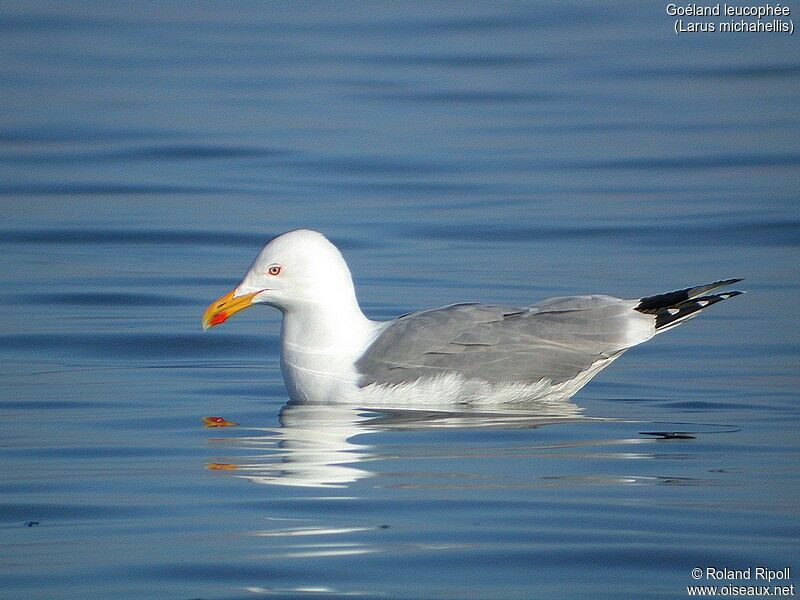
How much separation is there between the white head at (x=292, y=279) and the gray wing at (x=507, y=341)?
405mm

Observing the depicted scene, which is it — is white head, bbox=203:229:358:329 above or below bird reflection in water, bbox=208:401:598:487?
above

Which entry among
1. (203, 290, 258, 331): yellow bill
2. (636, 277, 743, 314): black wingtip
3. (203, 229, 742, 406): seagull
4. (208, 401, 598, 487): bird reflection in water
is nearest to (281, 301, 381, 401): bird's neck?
(203, 229, 742, 406): seagull

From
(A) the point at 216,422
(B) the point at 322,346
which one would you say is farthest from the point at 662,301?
(A) the point at 216,422

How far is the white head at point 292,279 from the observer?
9.59 meters

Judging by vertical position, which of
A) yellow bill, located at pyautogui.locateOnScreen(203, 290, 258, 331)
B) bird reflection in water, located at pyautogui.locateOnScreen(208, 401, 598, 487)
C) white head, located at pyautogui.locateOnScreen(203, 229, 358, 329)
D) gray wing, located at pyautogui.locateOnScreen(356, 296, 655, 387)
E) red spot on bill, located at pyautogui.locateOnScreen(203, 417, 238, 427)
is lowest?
bird reflection in water, located at pyautogui.locateOnScreen(208, 401, 598, 487)

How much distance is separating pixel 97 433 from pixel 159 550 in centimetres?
226

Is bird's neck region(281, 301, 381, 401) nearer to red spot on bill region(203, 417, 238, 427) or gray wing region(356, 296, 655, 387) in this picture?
gray wing region(356, 296, 655, 387)

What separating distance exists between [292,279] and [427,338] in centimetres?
84

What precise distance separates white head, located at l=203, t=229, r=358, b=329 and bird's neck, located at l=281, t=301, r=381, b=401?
0.17ft

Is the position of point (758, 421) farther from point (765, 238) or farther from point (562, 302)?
point (765, 238)

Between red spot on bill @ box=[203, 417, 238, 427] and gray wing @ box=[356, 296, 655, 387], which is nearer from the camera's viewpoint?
red spot on bill @ box=[203, 417, 238, 427]

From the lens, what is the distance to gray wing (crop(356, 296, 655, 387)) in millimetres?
9328

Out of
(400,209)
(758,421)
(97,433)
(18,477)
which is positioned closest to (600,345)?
(758,421)

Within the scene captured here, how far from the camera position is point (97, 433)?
875 cm
